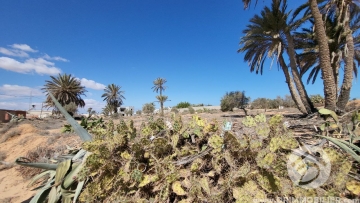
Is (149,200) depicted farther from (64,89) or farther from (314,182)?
(64,89)

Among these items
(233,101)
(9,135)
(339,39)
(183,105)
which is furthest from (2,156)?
(183,105)

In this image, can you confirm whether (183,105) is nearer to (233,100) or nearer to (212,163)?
(233,100)

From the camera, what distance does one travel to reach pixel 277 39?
36.3 feet

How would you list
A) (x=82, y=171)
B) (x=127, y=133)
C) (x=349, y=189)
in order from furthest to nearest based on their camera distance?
(x=127, y=133) → (x=82, y=171) → (x=349, y=189)

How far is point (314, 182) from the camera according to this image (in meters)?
1.44

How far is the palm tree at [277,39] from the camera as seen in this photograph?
9.98m

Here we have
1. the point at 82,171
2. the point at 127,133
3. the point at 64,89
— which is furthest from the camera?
the point at 64,89

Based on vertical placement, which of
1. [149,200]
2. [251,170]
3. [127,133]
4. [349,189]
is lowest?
[149,200]

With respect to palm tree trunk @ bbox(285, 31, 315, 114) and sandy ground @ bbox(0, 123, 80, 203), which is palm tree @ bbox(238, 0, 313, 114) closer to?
palm tree trunk @ bbox(285, 31, 315, 114)

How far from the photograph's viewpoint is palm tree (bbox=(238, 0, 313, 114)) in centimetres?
998

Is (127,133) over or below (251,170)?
over

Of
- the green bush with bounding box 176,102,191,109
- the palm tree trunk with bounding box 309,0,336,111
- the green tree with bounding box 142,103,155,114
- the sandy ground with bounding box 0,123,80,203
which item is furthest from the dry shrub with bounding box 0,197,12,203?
the green bush with bounding box 176,102,191,109

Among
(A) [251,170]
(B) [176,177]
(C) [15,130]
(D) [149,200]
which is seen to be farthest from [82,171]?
(C) [15,130]

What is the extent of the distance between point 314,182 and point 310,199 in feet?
0.42
